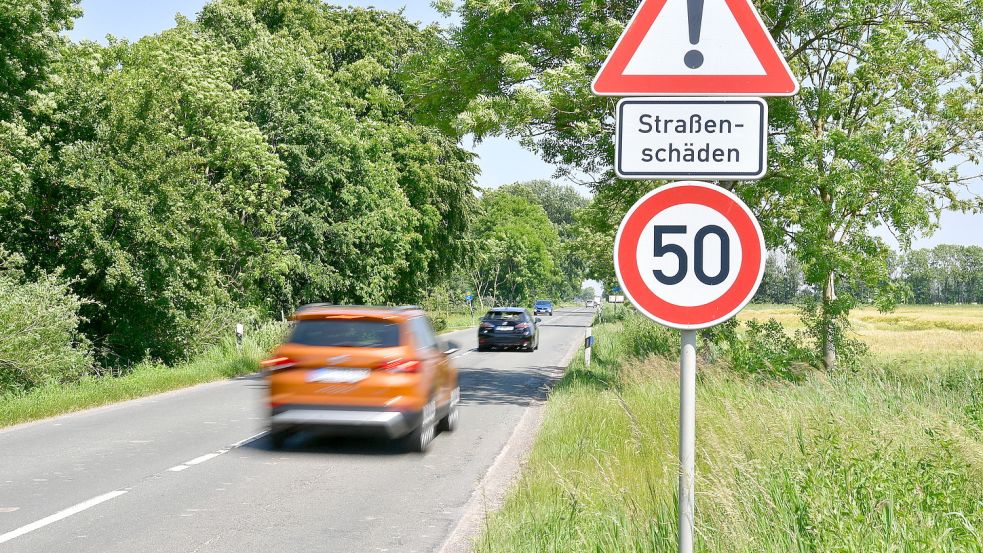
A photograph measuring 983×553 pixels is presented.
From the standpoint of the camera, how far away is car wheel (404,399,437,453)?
1085 cm

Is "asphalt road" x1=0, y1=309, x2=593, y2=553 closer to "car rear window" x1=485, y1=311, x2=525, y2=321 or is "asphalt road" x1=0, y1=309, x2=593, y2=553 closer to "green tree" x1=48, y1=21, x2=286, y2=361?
"green tree" x1=48, y1=21, x2=286, y2=361

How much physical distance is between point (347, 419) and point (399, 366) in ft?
2.80

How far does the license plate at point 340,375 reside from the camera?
410 inches

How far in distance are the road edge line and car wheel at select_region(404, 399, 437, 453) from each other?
3.13ft

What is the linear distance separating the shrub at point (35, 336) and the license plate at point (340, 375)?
7689 millimetres

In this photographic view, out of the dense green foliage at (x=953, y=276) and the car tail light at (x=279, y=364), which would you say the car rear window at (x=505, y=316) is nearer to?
the car tail light at (x=279, y=364)

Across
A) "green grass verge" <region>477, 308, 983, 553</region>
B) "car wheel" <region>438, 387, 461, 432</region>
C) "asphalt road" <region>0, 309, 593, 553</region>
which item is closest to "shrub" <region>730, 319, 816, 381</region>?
"asphalt road" <region>0, 309, 593, 553</region>

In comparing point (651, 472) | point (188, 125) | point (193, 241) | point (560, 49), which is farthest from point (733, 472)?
point (188, 125)

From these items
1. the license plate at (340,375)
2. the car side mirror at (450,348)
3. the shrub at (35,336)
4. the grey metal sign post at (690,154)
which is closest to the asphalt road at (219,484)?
the license plate at (340,375)

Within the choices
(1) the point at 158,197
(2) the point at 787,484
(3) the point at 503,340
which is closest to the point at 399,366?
(2) the point at 787,484

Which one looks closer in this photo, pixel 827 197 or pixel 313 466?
pixel 313 466

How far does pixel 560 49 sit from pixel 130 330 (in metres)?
13.9

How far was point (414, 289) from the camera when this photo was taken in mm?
41938

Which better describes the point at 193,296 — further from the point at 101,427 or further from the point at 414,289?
the point at 414,289
